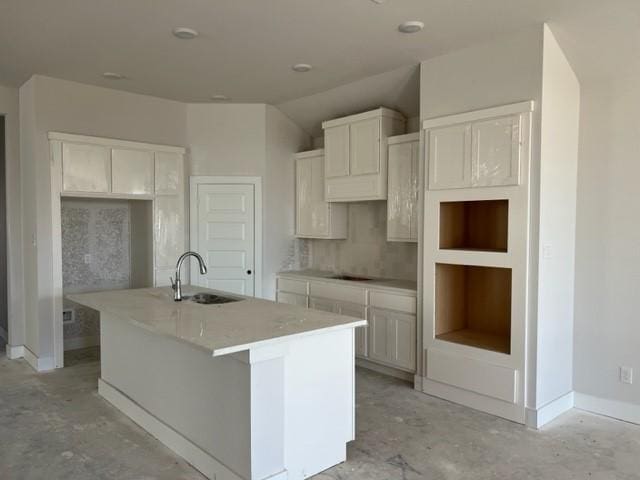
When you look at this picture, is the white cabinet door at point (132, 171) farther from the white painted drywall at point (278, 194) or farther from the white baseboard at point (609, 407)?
the white baseboard at point (609, 407)

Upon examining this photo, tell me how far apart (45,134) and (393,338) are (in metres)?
3.65

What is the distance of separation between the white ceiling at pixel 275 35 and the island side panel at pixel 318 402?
2031mm

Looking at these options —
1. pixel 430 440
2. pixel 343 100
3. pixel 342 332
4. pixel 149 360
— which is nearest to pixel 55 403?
pixel 149 360

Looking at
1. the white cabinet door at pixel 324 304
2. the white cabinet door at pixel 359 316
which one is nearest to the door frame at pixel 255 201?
the white cabinet door at pixel 324 304

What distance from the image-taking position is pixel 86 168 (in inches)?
179

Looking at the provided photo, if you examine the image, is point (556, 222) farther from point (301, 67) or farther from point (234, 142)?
point (234, 142)

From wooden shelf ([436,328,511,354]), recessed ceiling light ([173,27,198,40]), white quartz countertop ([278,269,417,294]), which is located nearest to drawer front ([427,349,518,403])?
wooden shelf ([436,328,511,354])

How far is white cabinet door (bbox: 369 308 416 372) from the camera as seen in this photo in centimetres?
407

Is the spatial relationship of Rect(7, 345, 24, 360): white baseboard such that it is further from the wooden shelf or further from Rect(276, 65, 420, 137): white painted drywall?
the wooden shelf

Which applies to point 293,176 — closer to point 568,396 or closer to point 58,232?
point 58,232

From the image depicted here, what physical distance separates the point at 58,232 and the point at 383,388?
3274 millimetres

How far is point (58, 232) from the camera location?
444cm

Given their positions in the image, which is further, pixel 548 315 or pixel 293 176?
pixel 293 176

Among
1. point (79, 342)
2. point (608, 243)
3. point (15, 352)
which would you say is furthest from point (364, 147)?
point (15, 352)
